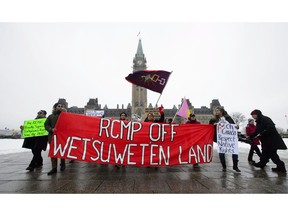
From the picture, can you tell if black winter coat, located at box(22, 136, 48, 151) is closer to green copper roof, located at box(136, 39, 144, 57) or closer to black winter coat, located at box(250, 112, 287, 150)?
black winter coat, located at box(250, 112, 287, 150)

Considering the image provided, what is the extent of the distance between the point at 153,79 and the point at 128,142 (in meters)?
3.31

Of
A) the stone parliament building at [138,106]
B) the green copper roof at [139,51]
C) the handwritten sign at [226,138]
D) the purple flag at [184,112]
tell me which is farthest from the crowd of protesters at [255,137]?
the green copper roof at [139,51]

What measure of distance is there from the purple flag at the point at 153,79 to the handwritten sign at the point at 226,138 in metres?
2.87

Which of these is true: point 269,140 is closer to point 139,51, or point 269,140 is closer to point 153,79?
point 153,79

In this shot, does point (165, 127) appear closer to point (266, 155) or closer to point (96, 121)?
point (96, 121)

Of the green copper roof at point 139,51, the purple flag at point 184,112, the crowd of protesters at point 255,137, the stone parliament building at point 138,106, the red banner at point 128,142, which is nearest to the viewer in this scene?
the red banner at point 128,142

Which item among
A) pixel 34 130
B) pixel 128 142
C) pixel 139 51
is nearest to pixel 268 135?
pixel 128 142

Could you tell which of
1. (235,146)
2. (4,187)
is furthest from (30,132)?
(235,146)

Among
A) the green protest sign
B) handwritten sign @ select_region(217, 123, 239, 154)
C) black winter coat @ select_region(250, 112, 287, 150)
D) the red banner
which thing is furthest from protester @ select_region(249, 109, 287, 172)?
the green protest sign

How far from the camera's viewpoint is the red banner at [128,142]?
5.96m

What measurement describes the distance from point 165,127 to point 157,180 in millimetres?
1970

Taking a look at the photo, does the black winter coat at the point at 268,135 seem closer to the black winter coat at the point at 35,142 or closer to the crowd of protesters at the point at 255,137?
the crowd of protesters at the point at 255,137

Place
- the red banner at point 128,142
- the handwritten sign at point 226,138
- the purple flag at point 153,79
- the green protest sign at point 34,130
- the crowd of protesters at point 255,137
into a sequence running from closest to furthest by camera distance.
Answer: the red banner at point 128,142
the crowd of protesters at point 255,137
the handwritten sign at point 226,138
the green protest sign at point 34,130
the purple flag at point 153,79

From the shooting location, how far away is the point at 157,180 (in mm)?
5082
